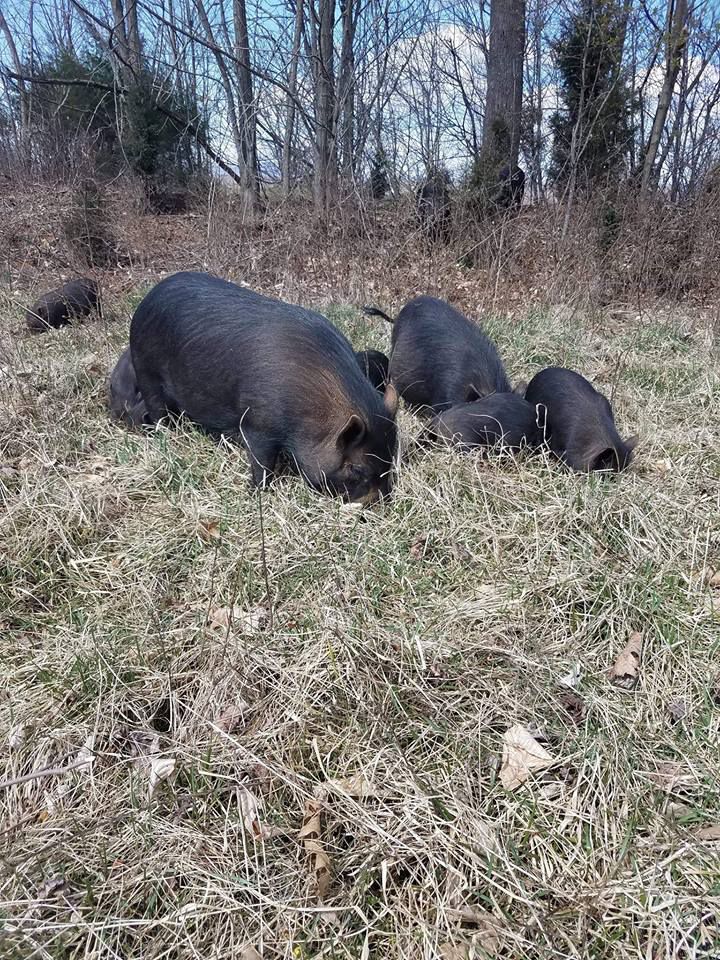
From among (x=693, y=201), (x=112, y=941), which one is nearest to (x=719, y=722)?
(x=112, y=941)

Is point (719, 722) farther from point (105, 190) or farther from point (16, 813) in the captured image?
point (105, 190)

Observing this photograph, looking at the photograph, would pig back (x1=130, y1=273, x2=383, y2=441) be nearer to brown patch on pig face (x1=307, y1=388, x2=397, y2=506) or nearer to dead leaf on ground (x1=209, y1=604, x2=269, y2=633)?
brown patch on pig face (x1=307, y1=388, x2=397, y2=506)

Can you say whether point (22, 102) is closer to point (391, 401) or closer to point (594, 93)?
point (594, 93)

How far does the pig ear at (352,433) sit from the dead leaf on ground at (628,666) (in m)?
1.76

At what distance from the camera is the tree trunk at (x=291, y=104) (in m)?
10.9

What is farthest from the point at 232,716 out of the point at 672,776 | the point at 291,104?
the point at 291,104

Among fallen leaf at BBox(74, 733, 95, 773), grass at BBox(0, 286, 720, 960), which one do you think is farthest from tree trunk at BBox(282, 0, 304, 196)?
fallen leaf at BBox(74, 733, 95, 773)

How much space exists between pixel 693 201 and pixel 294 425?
9.27 meters

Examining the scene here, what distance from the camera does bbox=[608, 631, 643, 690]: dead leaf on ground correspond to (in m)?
2.81

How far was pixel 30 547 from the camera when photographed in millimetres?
3510

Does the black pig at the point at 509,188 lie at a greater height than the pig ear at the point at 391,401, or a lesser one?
greater

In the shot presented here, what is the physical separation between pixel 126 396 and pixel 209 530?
6.56 ft

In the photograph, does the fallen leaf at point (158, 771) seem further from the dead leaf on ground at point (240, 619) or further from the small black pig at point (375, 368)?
the small black pig at point (375, 368)

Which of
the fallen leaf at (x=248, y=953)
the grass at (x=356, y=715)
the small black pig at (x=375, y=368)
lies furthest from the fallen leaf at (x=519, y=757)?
the small black pig at (x=375, y=368)
